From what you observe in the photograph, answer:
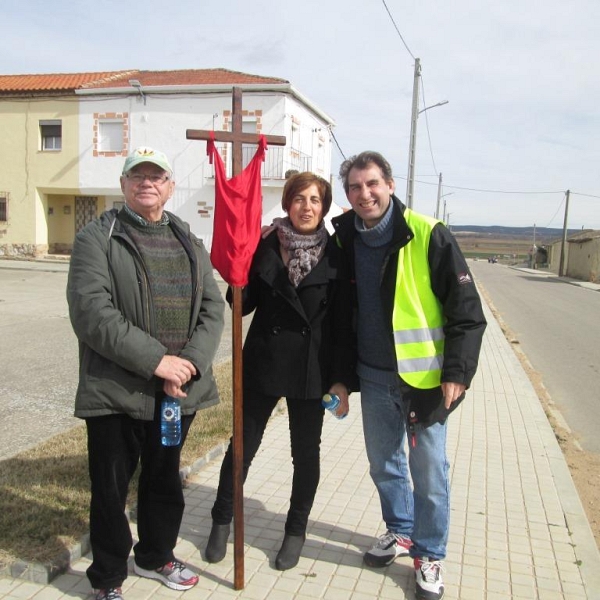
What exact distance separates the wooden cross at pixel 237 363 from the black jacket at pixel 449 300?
0.71 metres

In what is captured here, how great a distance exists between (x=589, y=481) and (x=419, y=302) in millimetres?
3086

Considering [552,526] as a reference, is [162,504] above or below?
above

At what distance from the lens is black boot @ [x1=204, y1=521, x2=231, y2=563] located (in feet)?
10.6

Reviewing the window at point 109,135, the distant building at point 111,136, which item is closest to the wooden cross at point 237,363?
the distant building at point 111,136

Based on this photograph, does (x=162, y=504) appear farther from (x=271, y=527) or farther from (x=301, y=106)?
(x=301, y=106)

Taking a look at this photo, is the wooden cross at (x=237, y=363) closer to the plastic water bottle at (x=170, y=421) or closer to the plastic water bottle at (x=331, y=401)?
the plastic water bottle at (x=170, y=421)

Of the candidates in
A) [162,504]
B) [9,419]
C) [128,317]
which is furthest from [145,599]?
[9,419]

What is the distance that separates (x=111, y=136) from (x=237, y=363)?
24.5m

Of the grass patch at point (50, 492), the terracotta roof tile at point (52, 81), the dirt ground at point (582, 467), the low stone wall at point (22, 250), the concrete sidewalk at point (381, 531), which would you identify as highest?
the terracotta roof tile at point (52, 81)

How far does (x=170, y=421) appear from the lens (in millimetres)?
2777

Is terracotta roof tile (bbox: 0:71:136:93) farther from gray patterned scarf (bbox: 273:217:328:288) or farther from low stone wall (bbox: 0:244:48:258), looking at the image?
gray patterned scarf (bbox: 273:217:328:288)

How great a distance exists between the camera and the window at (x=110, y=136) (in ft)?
82.5

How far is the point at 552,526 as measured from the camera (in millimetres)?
3824

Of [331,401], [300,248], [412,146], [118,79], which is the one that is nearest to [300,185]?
[300,248]
